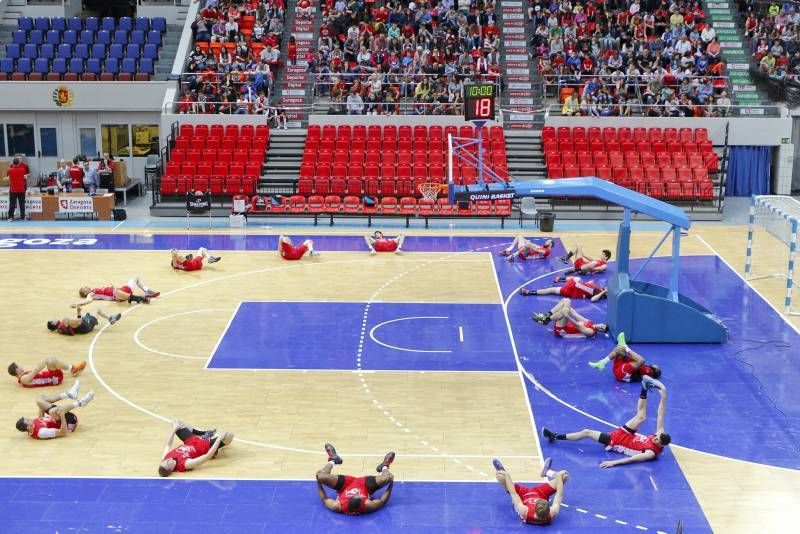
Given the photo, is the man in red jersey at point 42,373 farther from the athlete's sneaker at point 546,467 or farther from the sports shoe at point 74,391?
the athlete's sneaker at point 546,467

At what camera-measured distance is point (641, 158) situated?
34.8 metres

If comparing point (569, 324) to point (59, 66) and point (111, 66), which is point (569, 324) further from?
point (59, 66)

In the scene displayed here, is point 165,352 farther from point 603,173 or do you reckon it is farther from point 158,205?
point 603,173

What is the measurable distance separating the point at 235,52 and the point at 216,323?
19021 millimetres

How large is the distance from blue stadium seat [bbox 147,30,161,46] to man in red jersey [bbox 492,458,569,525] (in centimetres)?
2994

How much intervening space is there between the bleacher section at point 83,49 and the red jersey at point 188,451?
83.2ft

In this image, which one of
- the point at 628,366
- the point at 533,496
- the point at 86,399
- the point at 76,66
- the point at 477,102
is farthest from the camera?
the point at 76,66

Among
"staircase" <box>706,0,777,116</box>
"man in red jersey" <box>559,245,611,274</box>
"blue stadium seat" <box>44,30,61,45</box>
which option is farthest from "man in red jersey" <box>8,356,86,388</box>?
"staircase" <box>706,0,777,116</box>

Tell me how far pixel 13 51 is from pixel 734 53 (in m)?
27.3

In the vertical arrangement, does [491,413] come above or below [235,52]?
below

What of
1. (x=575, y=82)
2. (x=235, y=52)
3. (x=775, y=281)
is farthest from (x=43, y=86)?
(x=775, y=281)

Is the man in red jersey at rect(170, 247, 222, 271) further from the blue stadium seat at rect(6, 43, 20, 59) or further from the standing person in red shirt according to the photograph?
the blue stadium seat at rect(6, 43, 20, 59)

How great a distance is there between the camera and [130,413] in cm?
1744

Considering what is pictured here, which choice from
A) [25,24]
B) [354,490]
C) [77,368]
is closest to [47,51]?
[25,24]
